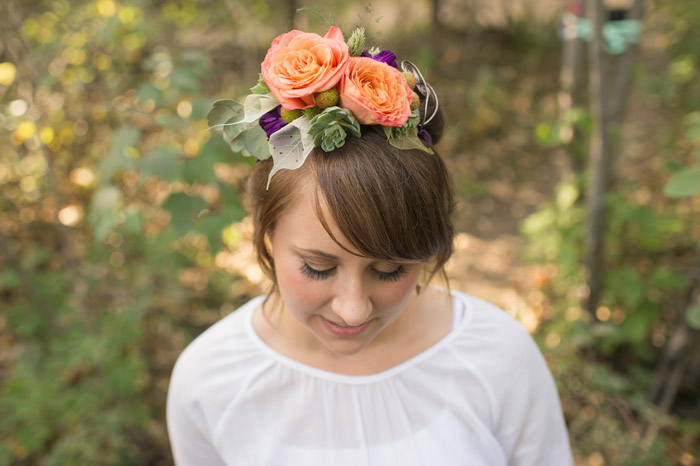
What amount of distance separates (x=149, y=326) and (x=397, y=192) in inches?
104

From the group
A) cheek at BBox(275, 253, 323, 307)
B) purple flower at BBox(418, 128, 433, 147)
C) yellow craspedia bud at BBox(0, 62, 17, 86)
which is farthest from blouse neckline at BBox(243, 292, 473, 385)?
yellow craspedia bud at BBox(0, 62, 17, 86)

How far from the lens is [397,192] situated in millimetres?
1035

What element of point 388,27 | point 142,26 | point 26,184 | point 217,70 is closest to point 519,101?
point 388,27

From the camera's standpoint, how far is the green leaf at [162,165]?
2039 mm

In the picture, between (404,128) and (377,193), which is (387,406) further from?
(404,128)

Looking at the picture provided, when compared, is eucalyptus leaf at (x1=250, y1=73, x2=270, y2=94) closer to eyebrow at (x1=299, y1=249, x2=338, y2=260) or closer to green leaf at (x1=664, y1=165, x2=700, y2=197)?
eyebrow at (x1=299, y1=249, x2=338, y2=260)

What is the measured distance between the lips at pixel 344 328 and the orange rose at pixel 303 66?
52cm

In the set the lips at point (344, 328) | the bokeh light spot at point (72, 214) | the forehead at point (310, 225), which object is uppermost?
the forehead at point (310, 225)

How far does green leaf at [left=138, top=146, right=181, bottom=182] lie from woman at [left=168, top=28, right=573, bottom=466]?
77 centimetres

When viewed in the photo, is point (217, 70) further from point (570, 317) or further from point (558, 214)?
point (570, 317)

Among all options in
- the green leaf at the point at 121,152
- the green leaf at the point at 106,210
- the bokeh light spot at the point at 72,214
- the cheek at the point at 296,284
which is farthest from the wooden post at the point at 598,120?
the bokeh light spot at the point at 72,214

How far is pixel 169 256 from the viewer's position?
3.27m

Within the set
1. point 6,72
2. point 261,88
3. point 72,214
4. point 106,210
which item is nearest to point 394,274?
point 261,88

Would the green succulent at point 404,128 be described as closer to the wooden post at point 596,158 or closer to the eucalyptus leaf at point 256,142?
the eucalyptus leaf at point 256,142
